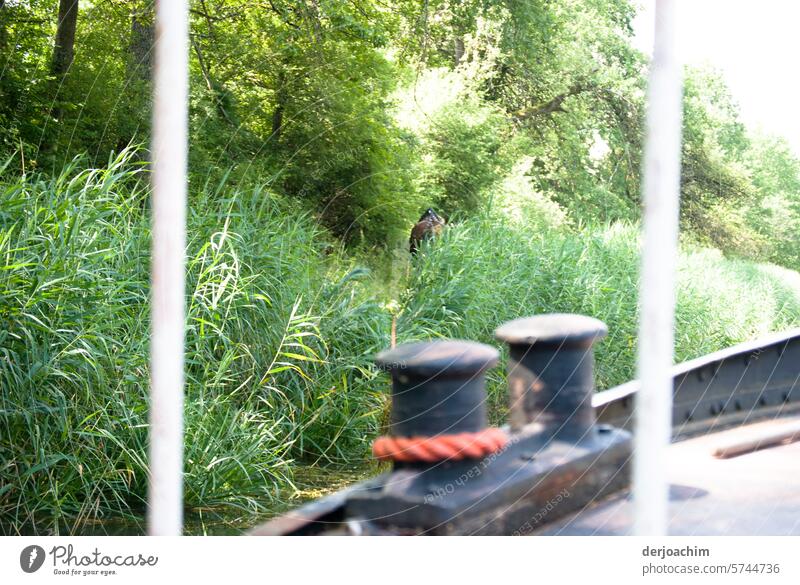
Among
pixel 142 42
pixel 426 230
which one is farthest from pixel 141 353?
pixel 142 42

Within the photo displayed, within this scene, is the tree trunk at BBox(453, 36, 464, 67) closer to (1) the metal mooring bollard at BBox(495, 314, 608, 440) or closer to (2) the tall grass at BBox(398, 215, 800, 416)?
(2) the tall grass at BBox(398, 215, 800, 416)

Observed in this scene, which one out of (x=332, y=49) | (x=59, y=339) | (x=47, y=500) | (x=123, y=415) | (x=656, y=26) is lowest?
(x=47, y=500)

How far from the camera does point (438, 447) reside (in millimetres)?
1110

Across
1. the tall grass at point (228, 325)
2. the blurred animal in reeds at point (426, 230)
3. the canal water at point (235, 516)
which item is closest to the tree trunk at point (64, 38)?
the tall grass at point (228, 325)

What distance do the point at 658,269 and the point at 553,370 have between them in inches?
12.2

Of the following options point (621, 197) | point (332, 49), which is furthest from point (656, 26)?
point (621, 197)

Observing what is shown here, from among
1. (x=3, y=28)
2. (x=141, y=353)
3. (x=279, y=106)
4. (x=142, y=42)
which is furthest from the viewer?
(x=279, y=106)

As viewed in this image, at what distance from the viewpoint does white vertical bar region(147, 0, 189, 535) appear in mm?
904

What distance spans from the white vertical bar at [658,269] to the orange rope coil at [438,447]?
0.74ft

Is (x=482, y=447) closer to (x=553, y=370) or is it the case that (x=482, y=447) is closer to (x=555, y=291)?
(x=553, y=370)

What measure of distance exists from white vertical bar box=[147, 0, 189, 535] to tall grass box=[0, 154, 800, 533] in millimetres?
1160
